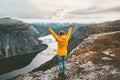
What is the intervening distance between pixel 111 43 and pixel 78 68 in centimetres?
1726

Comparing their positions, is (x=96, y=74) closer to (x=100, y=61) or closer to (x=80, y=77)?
(x=80, y=77)

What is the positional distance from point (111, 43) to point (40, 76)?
20.0 m

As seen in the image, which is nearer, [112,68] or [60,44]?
[60,44]

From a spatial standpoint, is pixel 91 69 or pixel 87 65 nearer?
pixel 91 69

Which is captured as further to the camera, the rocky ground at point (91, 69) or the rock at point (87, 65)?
the rock at point (87, 65)

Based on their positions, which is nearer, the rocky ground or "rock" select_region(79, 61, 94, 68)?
the rocky ground

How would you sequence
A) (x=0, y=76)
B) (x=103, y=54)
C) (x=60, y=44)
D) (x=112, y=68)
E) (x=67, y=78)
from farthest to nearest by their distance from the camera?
(x=0, y=76), (x=103, y=54), (x=112, y=68), (x=67, y=78), (x=60, y=44)

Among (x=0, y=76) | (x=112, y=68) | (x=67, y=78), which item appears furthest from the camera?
(x=0, y=76)

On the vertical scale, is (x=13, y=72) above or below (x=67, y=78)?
below

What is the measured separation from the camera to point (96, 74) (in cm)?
2492

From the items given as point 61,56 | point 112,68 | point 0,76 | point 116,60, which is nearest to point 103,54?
Result: point 116,60

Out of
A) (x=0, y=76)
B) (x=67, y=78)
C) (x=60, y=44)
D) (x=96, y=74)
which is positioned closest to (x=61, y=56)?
(x=60, y=44)

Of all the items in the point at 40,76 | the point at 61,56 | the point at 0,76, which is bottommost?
the point at 0,76

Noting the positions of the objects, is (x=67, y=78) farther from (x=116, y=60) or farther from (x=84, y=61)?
(x=116, y=60)
